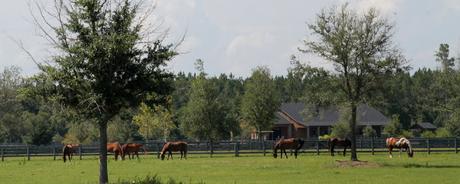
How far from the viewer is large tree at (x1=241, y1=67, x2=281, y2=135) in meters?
71.2

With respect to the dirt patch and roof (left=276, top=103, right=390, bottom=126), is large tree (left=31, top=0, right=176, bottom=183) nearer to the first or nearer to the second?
the dirt patch

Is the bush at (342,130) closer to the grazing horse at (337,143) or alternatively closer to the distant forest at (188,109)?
the distant forest at (188,109)

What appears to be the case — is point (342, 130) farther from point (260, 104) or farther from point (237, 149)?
point (237, 149)

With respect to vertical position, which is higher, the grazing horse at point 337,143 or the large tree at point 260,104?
the large tree at point 260,104

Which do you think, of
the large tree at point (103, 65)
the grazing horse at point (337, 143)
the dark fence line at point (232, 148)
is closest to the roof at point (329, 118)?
the dark fence line at point (232, 148)

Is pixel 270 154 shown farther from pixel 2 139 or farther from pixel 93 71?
pixel 2 139

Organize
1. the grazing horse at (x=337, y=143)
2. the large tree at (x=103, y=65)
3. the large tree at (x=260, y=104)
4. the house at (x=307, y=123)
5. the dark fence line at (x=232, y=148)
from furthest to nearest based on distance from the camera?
the house at (x=307, y=123)
the large tree at (x=260, y=104)
the dark fence line at (x=232, y=148)
the grazing horse at (x=337, y=143)
the large tree at (x=103, y=65)

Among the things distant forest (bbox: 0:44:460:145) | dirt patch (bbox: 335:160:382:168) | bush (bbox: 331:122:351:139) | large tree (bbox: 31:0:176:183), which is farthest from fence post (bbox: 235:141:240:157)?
Answer: large tree (bbox: 31:0:176:183)

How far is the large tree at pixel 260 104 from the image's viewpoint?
7125cm

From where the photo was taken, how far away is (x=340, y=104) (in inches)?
1544

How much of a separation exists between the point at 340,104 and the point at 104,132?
2030cm

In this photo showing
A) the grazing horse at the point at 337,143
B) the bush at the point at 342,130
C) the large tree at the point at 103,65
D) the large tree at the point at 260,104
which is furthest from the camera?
the bush at the point at 342,130

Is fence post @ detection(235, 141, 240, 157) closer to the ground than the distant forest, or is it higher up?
closer to the ground

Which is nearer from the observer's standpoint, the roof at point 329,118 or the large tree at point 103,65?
the large tree at point 103,65
